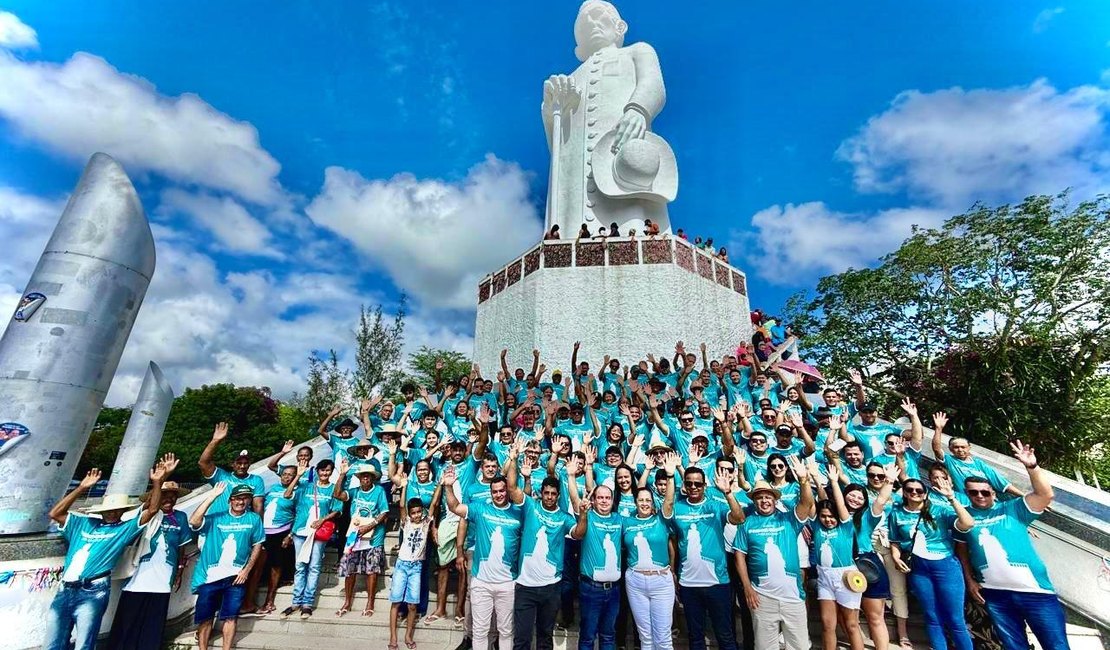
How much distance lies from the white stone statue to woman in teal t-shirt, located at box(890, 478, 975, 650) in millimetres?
12405

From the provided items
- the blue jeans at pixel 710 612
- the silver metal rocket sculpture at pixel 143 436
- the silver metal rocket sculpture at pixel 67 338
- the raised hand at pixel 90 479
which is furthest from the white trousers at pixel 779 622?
the silver metal rocket sculpture at pixel 143 436

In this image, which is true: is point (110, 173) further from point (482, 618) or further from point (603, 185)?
point (603, 185)

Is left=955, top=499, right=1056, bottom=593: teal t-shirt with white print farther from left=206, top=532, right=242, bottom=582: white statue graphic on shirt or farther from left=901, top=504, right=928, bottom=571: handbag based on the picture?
left=206, top=532, right=242, bottom=582: white statue graphic on shirt

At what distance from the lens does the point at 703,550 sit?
4430 millimetres

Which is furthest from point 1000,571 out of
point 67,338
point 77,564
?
point 67,338

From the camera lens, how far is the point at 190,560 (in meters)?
5.50

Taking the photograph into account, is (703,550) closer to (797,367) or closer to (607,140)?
(797,367)

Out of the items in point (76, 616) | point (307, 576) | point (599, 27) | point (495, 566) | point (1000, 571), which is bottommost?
point (76, 616)

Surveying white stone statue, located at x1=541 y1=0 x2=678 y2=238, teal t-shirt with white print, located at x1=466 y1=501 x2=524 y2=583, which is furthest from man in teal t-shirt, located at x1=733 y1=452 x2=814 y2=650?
white stone statue, located at x1=541 y1=0 x2=678 y2=238

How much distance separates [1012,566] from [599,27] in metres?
21.2

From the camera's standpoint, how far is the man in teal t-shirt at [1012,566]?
3.90 metres

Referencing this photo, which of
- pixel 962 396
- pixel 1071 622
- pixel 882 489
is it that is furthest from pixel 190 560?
pixel 962 396

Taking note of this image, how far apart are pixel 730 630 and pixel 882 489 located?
1786mm

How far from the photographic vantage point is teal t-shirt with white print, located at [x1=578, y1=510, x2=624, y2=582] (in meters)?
4.35
